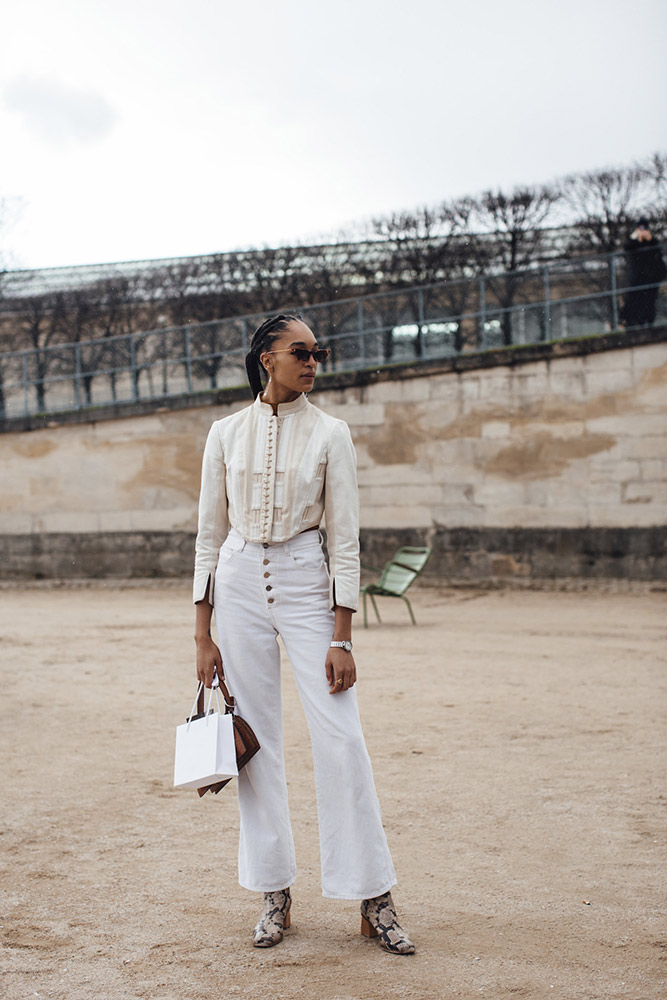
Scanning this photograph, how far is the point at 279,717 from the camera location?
3.50 metres

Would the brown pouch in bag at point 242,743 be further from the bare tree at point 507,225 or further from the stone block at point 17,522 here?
the bare tree at point 507,225

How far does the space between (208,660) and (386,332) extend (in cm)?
1445

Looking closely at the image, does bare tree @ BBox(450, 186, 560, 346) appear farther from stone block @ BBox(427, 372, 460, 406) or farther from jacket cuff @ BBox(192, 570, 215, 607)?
jacket cuff @ BBox(192, 570, 215, 607)

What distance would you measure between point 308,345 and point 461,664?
582 cm

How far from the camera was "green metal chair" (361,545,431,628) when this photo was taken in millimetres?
11797

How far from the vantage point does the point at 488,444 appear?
15383 millimetres

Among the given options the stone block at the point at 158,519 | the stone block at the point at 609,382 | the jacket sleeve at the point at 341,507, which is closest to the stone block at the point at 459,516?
the stone block at the point at 609,382

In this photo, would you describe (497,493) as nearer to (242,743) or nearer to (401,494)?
(401,494)

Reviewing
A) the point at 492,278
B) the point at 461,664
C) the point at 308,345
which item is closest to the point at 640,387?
the point at 492,278

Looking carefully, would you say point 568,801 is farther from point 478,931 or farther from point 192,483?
point 192,483

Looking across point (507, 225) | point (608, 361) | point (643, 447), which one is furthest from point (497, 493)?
point (507, 225)

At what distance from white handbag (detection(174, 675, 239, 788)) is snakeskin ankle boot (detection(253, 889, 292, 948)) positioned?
492mm

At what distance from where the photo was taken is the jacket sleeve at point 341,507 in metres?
3.39

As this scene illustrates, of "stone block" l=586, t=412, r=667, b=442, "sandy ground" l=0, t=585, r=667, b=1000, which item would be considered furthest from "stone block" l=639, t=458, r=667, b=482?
"sandy ground" l=0, t=585, r=667, b=1000
